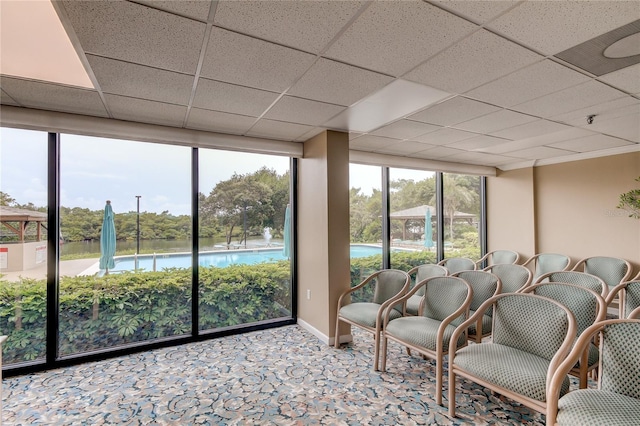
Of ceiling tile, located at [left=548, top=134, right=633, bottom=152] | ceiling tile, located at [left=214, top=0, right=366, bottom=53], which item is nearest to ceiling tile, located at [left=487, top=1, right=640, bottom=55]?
ceiling tile, located at [left=214, top=0, right=366, bottom=53]

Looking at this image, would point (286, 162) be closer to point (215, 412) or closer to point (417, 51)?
point (417, 51)

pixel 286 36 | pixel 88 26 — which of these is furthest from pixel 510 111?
pixel 88 26

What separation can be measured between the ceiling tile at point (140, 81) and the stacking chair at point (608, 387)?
9.82ft

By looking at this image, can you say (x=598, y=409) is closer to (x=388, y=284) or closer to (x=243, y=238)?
(x=388, y=284)

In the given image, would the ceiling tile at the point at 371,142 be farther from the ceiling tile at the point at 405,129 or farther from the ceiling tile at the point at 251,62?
the ceiling tile at the point at 251,62

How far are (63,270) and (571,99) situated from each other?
16.4 ft

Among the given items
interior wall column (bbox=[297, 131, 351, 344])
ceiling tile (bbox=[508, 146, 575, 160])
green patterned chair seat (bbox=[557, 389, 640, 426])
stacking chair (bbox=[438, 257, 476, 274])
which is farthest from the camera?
ceiling tile (bbox=[508, 146, 575, 160])

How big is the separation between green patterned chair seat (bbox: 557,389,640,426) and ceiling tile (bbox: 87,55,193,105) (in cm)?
302

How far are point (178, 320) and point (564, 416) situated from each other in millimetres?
3553

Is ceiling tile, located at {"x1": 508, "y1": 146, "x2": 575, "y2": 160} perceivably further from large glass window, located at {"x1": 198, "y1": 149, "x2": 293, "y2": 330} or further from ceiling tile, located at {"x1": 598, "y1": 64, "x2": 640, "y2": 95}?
large glass window, located at {"x1": 198, "y1": 149, "x2": 293, "y2": 330}

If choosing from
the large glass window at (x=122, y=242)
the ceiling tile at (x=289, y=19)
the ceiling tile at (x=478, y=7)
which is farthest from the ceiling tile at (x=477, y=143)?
A: the large glass window at (x=122, y=242)

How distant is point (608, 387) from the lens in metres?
1.75

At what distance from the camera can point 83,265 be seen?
10.6 ft

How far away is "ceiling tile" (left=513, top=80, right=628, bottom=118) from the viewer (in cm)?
247
